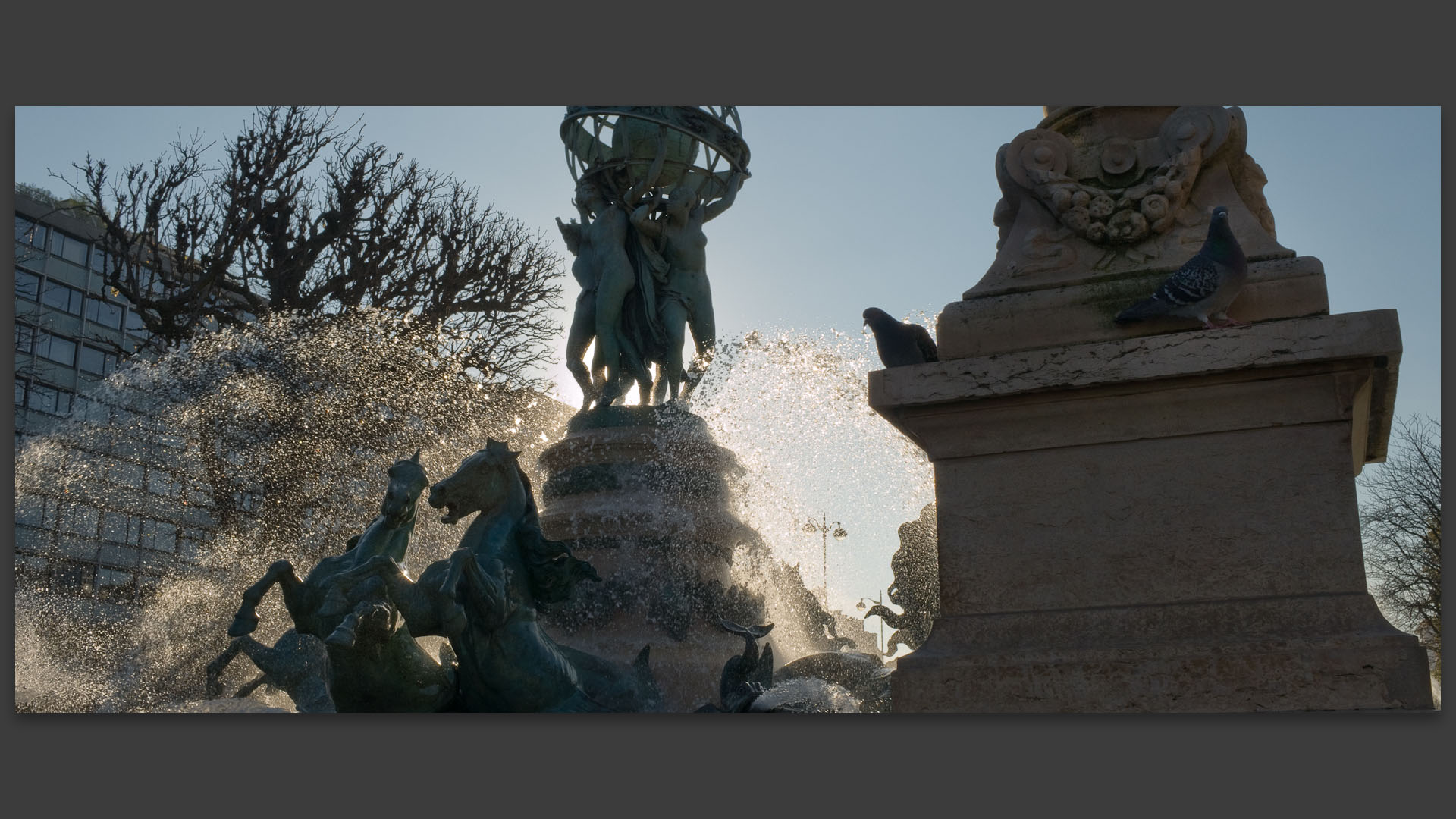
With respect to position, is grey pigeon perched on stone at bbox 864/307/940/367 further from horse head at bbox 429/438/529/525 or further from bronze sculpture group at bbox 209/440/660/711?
horse head at bbox 429/438/529/525

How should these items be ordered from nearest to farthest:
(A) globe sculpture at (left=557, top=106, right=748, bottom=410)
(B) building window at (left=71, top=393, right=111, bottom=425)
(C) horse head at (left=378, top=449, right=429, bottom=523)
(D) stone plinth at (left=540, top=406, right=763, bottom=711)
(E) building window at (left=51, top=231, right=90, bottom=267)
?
(C) horse head at (left=378, top=449, right=429, bottom=523) → (D) stone plinth at (left=540, top=406, right=763, bottom=711) → (A) globe sculpture at (left=557, top=106, right=748, bottom=410) → (B) building window at (left=71, top=393, right=111, bottom=425) → (E) building window at (left=51, top=231, right=90, bottom=267)

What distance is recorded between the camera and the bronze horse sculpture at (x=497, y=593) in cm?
477

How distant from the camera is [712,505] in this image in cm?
813

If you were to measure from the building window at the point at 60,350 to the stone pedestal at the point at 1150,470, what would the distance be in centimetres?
1681

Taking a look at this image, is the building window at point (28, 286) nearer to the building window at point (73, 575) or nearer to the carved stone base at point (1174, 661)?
the building window at point (73, 575)

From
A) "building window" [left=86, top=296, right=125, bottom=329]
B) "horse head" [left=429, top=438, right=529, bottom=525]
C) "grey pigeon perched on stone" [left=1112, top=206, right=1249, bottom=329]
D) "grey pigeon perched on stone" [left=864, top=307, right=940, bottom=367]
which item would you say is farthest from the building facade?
"grey pigeon perched on stone" [left=1112, top=206, right=1249, bottom=329]

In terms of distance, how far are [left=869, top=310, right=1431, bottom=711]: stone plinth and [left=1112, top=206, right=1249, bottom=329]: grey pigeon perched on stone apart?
0.24 ft

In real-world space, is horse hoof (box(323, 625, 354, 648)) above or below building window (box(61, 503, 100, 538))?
below

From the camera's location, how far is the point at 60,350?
1875 cm

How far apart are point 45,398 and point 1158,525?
1822cm

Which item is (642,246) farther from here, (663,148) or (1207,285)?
(1207,285)

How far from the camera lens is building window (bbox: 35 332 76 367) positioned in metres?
17.7

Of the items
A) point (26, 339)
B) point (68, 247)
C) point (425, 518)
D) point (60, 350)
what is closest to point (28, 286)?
point (26, 339)

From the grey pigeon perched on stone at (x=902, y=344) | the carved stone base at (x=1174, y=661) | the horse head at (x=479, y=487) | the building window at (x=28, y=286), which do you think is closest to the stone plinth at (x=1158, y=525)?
the carved stone base at (x=1174, y=661)
